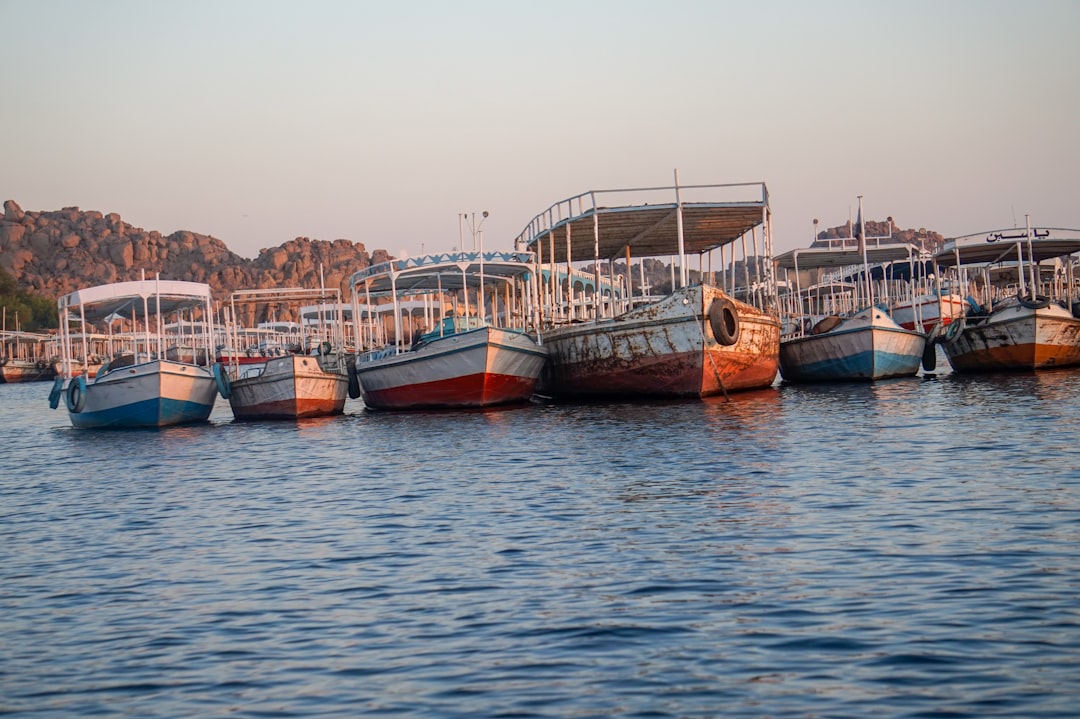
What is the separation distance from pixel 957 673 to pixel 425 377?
86.8 feet

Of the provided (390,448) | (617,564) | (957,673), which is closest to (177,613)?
(617,564)

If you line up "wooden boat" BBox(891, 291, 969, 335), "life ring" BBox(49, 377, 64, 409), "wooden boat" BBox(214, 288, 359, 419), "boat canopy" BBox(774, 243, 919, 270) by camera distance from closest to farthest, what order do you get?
1. "wooden boat" BBox(214, 288, 359, 419)
2. "life ring" BBox(49, 377, 64, 409)
3. "boat canopy" BBox(774, 243, 919, 270)
4. "wooden boat" BBox(891, 291, 969, 335)

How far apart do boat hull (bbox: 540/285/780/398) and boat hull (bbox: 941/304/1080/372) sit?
6659 mm

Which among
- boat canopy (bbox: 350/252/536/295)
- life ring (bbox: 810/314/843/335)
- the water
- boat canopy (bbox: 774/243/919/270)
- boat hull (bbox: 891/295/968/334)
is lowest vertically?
the water

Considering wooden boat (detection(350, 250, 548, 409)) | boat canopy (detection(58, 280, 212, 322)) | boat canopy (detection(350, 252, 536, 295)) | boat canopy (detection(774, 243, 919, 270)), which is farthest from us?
boat canopy (detection(774, 243, 919, 270))

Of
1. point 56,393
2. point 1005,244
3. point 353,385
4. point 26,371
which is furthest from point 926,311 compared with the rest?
point 26,371

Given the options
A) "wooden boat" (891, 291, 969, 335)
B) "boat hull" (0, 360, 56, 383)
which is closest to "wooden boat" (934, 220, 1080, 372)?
"wooden boat" (891, 291, 969, 335)

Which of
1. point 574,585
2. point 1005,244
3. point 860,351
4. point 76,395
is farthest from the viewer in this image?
point 1005,244

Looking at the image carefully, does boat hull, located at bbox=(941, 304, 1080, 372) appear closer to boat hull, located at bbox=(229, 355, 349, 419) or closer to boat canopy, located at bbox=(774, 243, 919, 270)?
boat canopy, located at bbox=(774, 243, 919, 270)

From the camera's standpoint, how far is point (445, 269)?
118 feet

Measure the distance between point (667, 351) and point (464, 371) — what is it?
18.9ft

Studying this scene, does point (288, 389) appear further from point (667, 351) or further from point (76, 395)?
point (667, 351)

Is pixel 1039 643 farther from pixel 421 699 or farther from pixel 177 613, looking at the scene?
pixel 177 613

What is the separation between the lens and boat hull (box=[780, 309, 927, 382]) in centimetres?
3497
